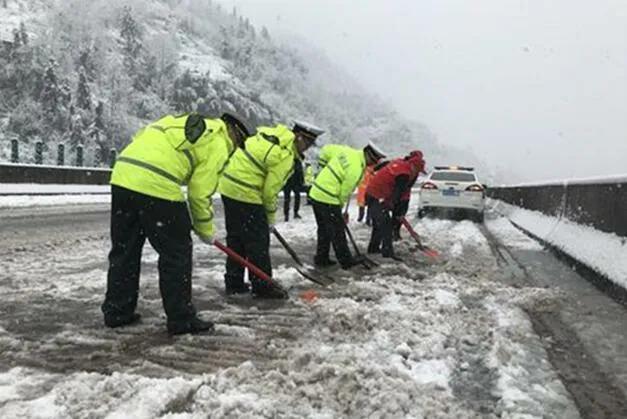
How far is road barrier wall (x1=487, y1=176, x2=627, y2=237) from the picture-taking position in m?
7.84

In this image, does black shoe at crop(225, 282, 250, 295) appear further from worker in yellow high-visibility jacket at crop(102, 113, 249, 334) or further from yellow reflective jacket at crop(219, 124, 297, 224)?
worker in yellow high-visibility jacket at crop(102, 113, 249, 334)

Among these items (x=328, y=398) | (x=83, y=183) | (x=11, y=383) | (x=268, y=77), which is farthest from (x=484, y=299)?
(x=268, y=77)

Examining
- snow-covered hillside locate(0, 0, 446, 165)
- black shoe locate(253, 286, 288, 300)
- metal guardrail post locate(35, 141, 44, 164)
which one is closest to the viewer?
black shoe locate(253, 286, 288, 300)

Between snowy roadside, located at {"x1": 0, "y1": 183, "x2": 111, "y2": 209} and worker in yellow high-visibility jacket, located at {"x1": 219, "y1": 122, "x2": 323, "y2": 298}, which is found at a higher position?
worker in yellow high-visibility jacket, located at {"x1": 219, "y1": 122, "x2": 323, "y2": 298}

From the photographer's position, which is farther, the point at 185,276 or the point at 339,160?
the point at 339,160

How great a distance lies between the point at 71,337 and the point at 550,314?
4028mm

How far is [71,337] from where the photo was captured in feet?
15.1

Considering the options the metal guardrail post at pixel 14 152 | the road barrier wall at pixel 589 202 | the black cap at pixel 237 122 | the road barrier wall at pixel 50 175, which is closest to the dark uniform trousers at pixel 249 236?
the black cap at pixel 237 122

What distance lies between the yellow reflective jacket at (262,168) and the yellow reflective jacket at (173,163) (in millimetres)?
1418

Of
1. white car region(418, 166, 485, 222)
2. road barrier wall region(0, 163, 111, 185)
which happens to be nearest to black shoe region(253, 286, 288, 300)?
white car region(418, 166, 485, 222)

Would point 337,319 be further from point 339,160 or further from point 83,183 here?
point 83,183

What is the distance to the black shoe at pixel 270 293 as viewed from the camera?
6.24 meters

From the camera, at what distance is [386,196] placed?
9.87 m

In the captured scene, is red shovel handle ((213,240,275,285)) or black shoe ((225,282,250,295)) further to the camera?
black shoe ((225,282,250,295))
